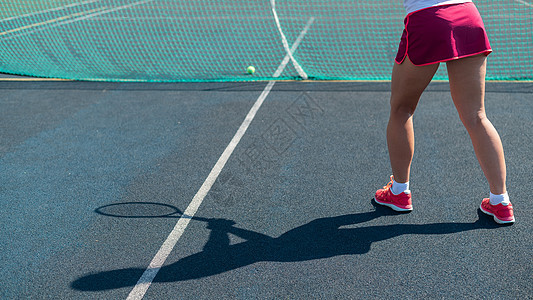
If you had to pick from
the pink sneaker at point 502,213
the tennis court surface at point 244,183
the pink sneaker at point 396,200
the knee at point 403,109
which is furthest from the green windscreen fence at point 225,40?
the pink sneaker at point 502,213

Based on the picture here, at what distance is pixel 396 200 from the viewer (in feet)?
11.7

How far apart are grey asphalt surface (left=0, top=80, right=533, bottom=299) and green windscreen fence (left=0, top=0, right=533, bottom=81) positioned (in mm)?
1647

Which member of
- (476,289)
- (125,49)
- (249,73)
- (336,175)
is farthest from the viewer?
(125,49)

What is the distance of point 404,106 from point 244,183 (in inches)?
63.0

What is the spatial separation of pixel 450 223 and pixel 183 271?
1.99 m

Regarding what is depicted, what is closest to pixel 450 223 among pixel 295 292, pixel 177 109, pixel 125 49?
pixel 295 292

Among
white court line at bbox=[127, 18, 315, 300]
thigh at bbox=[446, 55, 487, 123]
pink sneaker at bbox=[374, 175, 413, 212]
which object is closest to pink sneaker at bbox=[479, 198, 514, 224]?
pink sneaker at bbox=[374, 175, 413, 212]

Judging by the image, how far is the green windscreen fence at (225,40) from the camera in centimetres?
777

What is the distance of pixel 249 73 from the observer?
7582 mm

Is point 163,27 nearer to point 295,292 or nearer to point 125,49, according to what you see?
point 125,49

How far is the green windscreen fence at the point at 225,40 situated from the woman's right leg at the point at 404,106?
3.56m

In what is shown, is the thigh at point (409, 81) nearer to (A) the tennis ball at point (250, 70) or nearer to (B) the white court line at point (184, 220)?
(B) the white court line at point (184, 220)

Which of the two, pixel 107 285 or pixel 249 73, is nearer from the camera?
pixel 107 285

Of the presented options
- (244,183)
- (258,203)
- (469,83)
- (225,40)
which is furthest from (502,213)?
(225,40)
